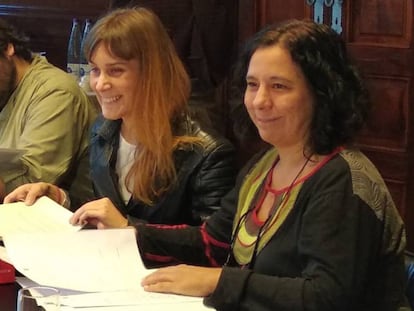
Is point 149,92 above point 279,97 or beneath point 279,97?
beneath

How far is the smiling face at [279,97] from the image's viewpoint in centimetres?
151

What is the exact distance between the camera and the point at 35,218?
6.52 ft

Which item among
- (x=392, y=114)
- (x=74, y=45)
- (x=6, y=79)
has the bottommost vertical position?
(x=392, y=114)

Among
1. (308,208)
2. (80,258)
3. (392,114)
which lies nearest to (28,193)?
(80,258)

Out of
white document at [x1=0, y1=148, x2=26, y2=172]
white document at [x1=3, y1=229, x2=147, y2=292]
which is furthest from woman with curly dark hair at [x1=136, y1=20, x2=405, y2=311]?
white document at [x1=0, y1=148, x2=26, y2=172]

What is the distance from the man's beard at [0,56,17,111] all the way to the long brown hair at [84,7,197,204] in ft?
2.07

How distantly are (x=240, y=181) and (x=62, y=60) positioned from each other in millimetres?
2739

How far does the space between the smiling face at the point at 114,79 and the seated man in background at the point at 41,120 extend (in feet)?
1.43

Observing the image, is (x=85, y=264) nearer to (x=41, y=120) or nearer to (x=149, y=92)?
(x=149, y=92)

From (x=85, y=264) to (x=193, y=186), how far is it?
1.61 feet

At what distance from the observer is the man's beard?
2.67 m

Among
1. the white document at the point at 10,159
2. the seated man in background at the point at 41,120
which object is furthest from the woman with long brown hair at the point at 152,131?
the seated man in background at the point at 41,120

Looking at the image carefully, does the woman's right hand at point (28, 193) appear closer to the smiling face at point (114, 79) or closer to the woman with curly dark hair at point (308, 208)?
the smiling face at point (114, 79)

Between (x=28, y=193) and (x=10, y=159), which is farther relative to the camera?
(x=10, y=159)
